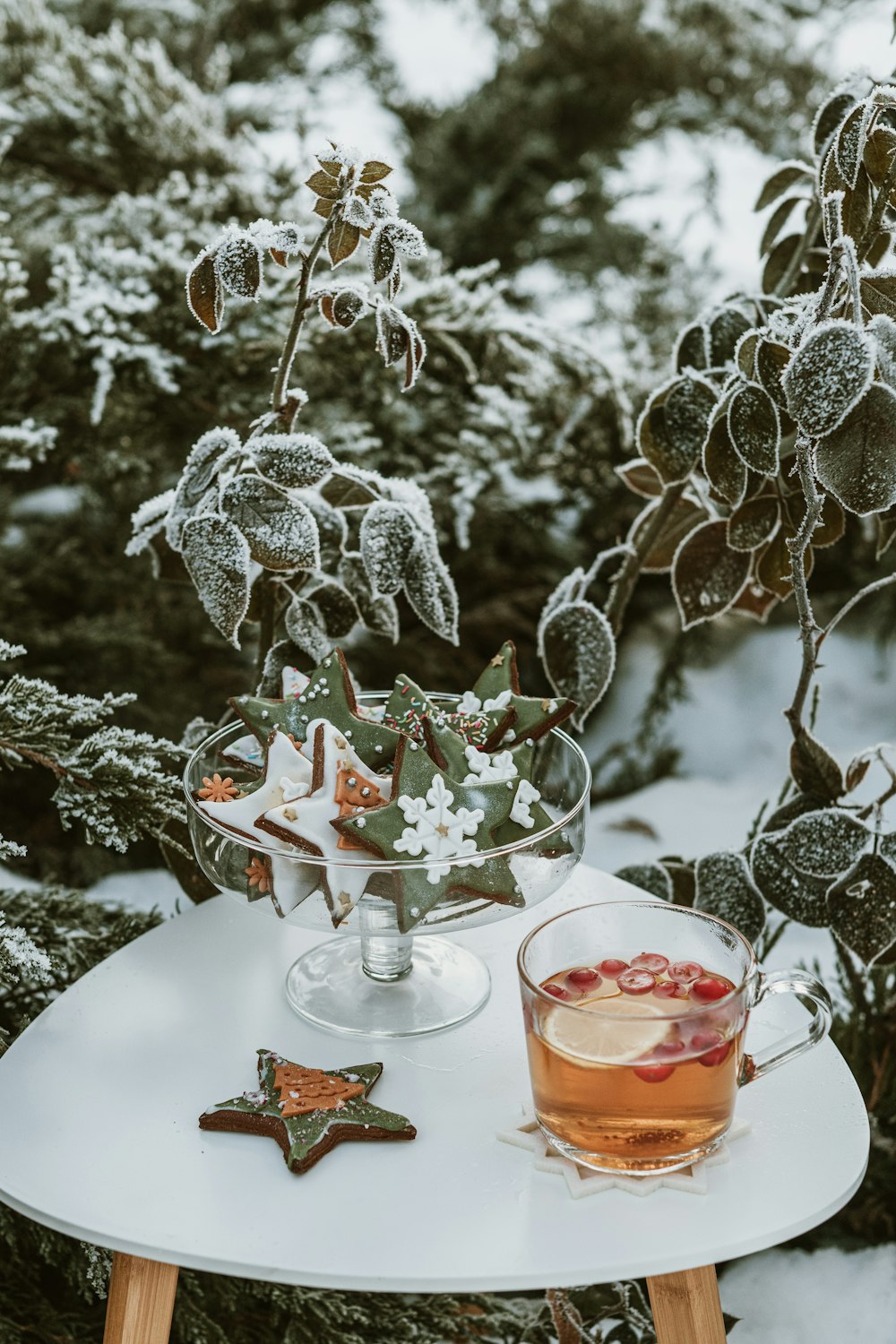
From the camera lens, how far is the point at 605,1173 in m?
0.65

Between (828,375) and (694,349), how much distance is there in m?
0.31

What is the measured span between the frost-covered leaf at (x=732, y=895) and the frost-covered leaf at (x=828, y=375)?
389 millimetres

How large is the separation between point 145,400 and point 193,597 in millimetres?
324

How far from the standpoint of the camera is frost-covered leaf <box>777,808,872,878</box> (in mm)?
927

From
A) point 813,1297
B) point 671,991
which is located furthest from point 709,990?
point 813,1297

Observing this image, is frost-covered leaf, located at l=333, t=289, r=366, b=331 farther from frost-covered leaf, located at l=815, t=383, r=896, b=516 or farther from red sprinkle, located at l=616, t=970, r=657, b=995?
red sprinkle, located at l=616, t=970, r=657, b=995

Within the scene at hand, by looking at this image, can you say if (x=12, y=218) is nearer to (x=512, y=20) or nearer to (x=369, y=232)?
(x=369, y=232)

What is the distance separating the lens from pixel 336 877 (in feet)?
2.30

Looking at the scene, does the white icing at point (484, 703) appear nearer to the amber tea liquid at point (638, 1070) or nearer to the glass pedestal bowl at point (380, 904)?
the glass pedestal bowl at point (380, 904)

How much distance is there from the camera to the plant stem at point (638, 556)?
3.48ft

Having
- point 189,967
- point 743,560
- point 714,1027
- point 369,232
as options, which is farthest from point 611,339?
point 714,1027

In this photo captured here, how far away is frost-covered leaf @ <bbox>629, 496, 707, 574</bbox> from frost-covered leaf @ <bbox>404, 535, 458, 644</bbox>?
0.22 metres

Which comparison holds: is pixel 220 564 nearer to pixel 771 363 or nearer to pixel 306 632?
pixel 306 632

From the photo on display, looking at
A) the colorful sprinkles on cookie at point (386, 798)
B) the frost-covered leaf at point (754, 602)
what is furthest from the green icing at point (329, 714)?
the frost-covered leaf at point (754, 602)
